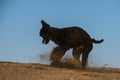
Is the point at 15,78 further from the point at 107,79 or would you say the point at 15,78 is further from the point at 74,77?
the point at 107,79

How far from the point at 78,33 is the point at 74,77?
5873 millimetres

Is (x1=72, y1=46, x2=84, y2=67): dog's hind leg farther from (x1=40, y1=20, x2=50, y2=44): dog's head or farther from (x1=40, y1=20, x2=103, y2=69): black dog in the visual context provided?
(x1=40, y1=20, x2=50, y2=44): dog's head

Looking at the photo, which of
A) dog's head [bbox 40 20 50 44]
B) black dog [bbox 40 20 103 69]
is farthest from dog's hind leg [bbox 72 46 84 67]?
dog's head [bbox 40 20 50 44]

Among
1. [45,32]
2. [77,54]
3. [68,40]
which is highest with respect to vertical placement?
[45,32]

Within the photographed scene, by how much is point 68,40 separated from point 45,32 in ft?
3.52

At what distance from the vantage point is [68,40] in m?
18.1

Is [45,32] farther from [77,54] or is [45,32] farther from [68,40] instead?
[77,54]

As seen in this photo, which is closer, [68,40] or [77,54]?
[68,40]

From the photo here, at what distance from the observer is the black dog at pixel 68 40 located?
1803 centimetres

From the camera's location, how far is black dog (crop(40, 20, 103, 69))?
59.2 feet

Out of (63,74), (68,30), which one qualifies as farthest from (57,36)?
(63,74)

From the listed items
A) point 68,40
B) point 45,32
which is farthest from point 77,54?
point 45,32

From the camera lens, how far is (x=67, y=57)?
18.7 m

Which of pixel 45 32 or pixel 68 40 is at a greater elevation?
pixel 45 32
